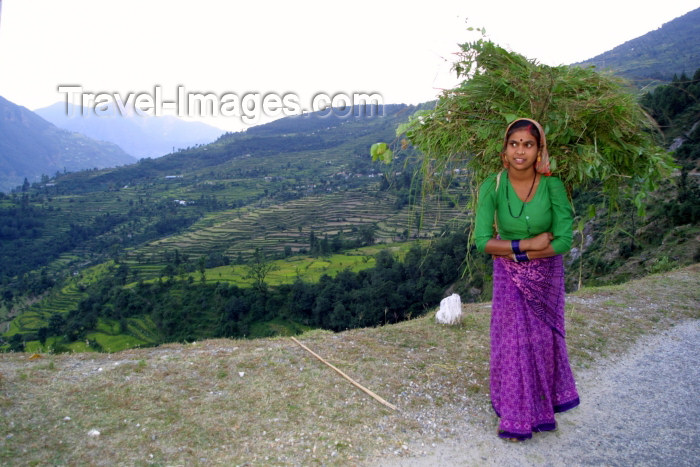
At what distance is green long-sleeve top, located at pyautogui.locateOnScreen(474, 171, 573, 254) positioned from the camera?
9.49ft

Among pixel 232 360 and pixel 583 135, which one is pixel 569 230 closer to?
pixel 583 135

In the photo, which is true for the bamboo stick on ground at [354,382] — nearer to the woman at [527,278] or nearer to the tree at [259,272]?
the woman at [527,278]

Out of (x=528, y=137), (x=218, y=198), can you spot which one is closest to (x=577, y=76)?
(x=528, y=137)

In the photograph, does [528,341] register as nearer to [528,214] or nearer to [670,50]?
[528,214]

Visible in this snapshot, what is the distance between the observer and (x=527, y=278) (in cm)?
307

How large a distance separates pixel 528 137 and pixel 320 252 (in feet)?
142

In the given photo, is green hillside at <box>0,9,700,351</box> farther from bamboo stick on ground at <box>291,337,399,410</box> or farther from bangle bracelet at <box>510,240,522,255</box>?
bamboo stick on ground at <box>291,337,399,410</box>

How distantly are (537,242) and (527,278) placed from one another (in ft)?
1.00

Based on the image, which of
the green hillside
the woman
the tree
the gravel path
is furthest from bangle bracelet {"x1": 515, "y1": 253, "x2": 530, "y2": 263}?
the tree

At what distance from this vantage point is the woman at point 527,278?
2.92 m

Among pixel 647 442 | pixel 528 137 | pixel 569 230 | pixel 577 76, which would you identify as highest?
pixel 577 76

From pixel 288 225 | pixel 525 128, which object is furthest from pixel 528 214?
pixel 288 225

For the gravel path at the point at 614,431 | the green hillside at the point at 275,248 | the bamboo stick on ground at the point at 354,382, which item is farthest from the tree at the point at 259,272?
the gravel path at the point at 614,431

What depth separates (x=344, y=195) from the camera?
6975 cm
